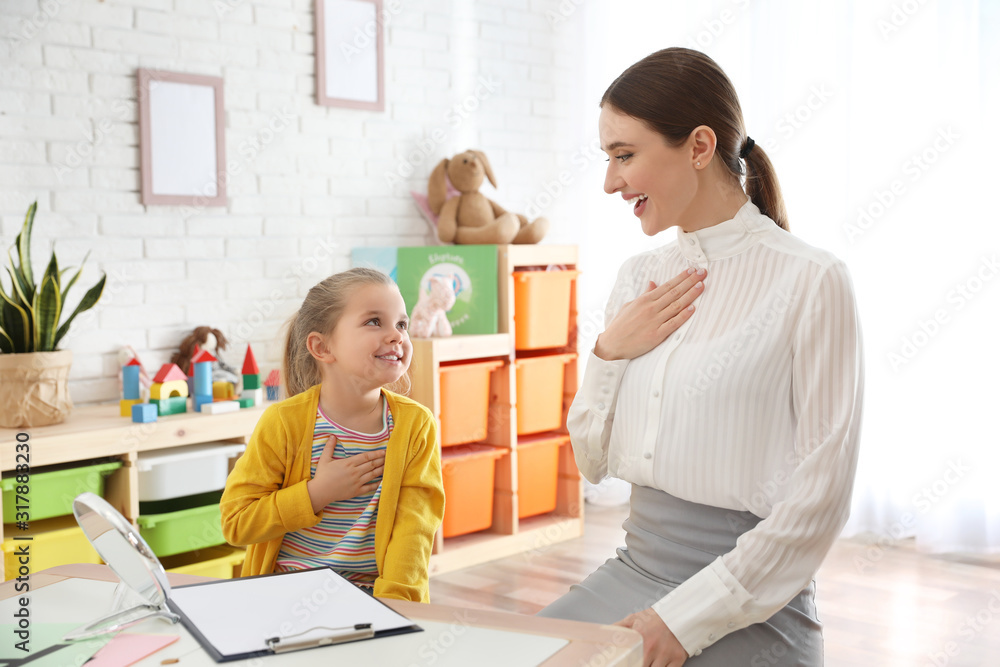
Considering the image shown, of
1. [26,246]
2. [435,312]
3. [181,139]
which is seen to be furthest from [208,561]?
[181,139]

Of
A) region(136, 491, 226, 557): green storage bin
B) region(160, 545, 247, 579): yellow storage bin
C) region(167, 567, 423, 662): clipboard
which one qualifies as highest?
region(167, 567, 423, 662): clipboard

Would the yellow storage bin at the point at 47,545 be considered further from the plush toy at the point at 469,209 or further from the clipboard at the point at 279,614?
the plush toy at the point at 469,209

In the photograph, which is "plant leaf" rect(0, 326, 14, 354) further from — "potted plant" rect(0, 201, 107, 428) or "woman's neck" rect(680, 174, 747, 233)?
"woman's neck" rect(680, 174, 747, 233)

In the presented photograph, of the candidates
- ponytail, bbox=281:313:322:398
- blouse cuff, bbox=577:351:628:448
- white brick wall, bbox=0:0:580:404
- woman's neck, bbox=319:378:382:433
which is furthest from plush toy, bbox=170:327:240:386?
blouse cuff, bbox=577:351:628:448

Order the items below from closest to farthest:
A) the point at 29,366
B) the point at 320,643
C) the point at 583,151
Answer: the point at 320,643, the point at 29,366, the point at 583,151

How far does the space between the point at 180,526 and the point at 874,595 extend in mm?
2202

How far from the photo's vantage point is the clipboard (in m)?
0.98

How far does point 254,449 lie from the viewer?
64.6 inches

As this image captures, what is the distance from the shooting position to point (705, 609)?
1256 mm

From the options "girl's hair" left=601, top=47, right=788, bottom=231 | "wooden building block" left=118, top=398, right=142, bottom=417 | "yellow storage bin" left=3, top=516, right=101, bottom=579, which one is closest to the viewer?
"girl's hair" left=601, top=47, right=788, bottom=231

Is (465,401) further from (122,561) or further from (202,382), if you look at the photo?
(122,561)

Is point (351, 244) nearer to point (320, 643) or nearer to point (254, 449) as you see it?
point (254, 449)

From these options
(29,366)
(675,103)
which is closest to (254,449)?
(675,103)

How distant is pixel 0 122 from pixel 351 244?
1.31m
